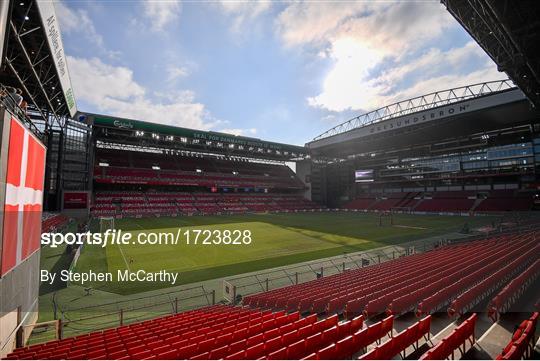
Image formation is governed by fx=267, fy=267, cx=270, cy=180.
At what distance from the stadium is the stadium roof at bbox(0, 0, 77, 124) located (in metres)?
0.18

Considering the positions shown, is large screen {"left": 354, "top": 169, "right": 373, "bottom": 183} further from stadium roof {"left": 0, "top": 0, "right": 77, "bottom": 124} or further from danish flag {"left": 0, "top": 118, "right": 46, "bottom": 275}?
danish flag {"left": 0, "top": 118, "right": 46, "bottom": 275}

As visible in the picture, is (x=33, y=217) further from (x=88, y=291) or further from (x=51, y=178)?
(x=51, y=178)

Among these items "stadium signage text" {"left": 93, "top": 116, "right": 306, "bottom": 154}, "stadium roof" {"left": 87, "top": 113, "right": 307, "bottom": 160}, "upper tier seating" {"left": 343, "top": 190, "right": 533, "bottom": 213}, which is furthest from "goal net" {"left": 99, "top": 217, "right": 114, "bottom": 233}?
"upper tier seating" {"left": 343, "top": 190, "right": 533, "bottom": 213}

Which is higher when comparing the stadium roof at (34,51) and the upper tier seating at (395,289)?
the stadium roof at (34,51)

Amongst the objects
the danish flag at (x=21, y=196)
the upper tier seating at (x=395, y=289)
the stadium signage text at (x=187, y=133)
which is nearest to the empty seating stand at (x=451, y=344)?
the upper tier seating at (x=395, y=289)

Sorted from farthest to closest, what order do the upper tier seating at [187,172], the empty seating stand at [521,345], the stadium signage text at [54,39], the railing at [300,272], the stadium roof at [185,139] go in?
the upper tier seating at [187,172] < the stadium roof at [185,139] < the stadium signage text at [54,39] < the railing at [300,272] < the empty seating stand at [521,345]

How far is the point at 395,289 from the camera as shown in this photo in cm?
1021

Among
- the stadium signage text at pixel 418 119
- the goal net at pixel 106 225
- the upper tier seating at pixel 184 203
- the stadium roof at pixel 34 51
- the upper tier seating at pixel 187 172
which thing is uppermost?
the stadium signage text at pixel 418 119

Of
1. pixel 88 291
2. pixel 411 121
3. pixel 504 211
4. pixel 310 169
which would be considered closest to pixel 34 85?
pixel 88 291

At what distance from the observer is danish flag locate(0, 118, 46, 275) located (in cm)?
740

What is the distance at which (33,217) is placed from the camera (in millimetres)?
10258

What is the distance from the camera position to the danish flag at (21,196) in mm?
7396

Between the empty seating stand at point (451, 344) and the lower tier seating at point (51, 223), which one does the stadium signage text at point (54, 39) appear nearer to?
the lower tier seating at point (51, 223)

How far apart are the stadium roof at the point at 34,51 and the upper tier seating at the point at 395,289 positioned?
19853mm
